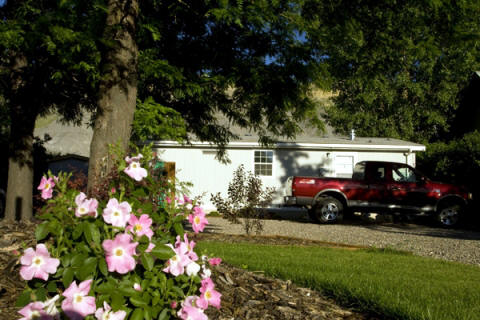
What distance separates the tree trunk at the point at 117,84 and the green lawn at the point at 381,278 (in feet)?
7.42

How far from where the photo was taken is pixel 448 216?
591 inches

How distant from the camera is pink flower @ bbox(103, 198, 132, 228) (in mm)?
2270

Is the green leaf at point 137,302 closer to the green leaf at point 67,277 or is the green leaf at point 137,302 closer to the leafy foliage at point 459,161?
the green leaf at point 67,277

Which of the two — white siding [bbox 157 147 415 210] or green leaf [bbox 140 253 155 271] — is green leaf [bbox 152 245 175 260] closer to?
Result: green leaf [bbox 140 253 155 271]

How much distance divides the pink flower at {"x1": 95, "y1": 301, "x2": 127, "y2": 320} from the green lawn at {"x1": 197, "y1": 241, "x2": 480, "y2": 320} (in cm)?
226

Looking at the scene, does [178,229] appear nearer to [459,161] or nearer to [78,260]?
[78,260]

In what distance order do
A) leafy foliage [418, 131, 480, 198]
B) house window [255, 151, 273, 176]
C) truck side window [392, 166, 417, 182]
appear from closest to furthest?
truck side window [392, 166, 417, 182], leafy foliage [418, 131, 480, 198], house window [255, 151, 273, 176]

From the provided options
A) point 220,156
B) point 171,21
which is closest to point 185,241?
point 171,21

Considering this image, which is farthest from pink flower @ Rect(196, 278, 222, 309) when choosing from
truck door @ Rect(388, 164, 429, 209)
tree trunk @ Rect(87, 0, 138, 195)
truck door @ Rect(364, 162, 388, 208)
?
truck door @ Rect(388, 164, 429, 209)

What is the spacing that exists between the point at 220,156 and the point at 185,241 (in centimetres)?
751

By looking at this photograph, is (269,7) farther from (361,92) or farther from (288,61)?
(361,92)

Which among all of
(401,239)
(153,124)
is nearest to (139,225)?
(153,124)

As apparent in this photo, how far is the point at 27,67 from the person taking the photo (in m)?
8.34

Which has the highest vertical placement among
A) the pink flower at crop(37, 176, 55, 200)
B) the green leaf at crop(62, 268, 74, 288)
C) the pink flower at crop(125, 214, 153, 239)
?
the pink flower at crop(37, 176, 55, 200)
